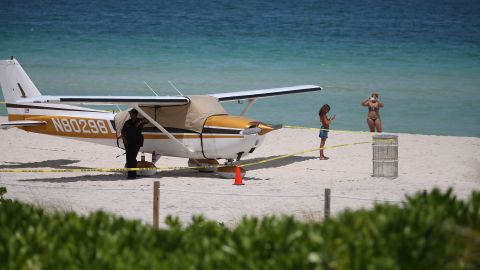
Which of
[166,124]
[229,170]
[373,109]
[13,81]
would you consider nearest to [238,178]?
[229,170]

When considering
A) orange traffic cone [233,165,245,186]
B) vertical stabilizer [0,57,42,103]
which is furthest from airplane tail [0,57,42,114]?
orange traffic cone [233,165,245,186]

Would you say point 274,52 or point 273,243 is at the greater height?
point 274,52

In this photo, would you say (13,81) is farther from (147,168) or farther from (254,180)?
(254,180)

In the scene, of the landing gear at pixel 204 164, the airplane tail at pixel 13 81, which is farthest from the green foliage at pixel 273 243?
the airplane tail at pixel 13 81

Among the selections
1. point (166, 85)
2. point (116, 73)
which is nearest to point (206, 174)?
point (166, 85)

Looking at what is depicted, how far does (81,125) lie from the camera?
21734mm

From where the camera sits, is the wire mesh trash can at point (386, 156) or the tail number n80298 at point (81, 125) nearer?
the wire mesh trash can at point (386, 156)

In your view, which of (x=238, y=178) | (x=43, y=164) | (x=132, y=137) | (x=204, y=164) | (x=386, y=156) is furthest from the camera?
(x=43, y=164)

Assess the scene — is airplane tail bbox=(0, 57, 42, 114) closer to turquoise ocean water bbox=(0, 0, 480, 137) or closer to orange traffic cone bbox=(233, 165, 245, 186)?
orange traffic cone bbox=(233, 165, 245, 186)

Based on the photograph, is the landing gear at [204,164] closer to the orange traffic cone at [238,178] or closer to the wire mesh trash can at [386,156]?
the orange traffic cone at [238,178]

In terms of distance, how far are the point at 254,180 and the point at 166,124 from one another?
78.9 inches

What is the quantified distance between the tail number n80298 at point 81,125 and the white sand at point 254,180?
0.89 metres

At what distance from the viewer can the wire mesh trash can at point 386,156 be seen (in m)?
20.9

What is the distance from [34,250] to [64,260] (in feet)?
1.94
